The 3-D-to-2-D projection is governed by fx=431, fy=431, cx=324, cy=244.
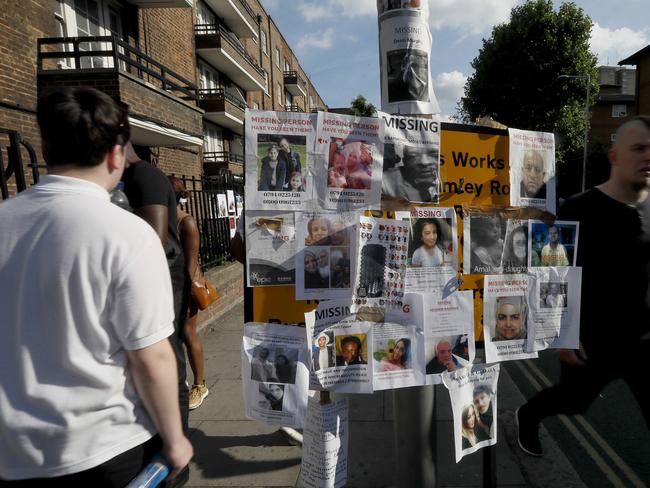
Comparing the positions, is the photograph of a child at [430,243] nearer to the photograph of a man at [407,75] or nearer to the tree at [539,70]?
the photograph of a man at [407,75]

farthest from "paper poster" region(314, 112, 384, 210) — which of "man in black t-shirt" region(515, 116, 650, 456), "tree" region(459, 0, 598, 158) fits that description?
"tree" region(459, 0, 598, 158)

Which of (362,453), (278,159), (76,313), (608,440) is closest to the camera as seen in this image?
(76,313)

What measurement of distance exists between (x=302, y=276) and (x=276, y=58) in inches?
1279

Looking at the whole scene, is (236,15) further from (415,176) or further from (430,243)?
(430,243)

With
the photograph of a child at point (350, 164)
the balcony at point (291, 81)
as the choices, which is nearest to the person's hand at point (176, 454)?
the photograph of a child at point (350, 164)

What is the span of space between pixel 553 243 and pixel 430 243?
693 mm

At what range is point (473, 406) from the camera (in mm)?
2066

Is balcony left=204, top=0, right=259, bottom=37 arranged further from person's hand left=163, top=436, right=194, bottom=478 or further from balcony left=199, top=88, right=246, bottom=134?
person's hand left=163, top=436, right=194, bottom=478

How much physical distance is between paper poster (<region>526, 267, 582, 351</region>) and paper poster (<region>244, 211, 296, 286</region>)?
3.88 ft

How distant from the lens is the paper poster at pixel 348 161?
1771 millimetres

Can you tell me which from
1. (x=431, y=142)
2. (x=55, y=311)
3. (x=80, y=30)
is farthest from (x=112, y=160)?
(x=80, y=30)

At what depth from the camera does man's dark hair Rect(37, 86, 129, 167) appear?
121 centimetres

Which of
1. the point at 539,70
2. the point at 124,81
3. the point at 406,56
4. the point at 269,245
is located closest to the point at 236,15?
the point at 124,81

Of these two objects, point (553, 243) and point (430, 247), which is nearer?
point (430, 247)
